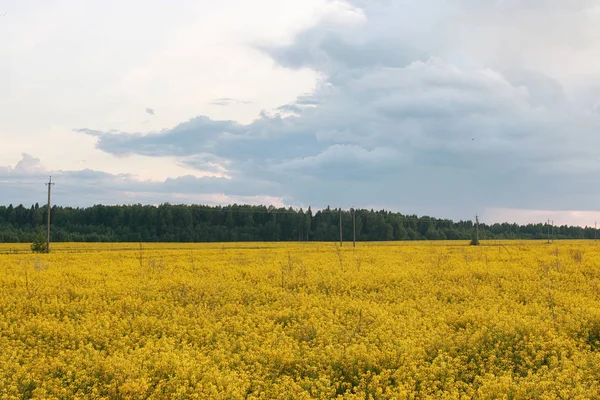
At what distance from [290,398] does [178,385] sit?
6.80 ft

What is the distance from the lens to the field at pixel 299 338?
8898 mm

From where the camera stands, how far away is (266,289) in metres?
17.7

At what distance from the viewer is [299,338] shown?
11.9 metres

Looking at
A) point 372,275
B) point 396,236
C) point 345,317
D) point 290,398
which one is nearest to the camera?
point 290,398

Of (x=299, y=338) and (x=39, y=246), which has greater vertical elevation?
(x=39, y=246)

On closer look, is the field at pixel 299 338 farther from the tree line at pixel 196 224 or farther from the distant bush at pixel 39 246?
the tree line at pixel 196 224

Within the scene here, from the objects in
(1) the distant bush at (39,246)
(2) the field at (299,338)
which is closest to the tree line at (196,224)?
(1) the distant bush at (39,246)

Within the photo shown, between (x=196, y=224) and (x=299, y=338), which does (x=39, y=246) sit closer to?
(x=299, y=338)

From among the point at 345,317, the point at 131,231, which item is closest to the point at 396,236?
the point at 131,231

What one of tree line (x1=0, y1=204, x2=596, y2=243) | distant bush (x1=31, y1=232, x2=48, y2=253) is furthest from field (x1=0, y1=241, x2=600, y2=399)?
tree line (x1=0, y1=204, x2=596, y2=243)

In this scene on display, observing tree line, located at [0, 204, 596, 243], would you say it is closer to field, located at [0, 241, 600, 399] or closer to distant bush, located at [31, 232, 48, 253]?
distant bush, located at [31, 232, 48, 253]

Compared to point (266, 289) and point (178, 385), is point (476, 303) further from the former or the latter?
point (178, 385)

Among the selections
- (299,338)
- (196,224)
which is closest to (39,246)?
(299,338)

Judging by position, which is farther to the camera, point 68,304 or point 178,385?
point 68,304
